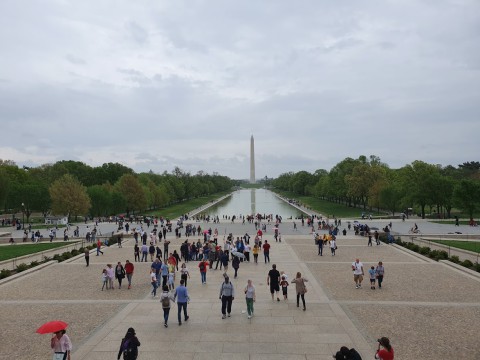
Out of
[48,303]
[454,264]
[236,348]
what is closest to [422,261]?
[454,264]

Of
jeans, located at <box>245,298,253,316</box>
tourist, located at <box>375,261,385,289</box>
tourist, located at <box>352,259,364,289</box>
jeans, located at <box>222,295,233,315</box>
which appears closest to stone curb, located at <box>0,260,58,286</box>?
jeans, located at <box>222,295,233,315</box>

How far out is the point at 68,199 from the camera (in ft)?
202

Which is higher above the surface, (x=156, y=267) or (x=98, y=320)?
(x=156, y=267)

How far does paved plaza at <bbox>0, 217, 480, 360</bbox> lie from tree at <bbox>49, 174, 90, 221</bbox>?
41444 millimetres

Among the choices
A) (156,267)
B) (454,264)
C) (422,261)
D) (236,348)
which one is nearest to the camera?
(236,348)

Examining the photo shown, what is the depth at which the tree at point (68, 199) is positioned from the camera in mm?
61531

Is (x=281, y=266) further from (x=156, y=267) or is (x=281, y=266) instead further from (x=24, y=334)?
(x=24, y=334)

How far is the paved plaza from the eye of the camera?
11.0 metres

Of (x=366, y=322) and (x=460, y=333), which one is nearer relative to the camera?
(x=460, y=333)

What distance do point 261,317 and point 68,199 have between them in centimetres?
5477

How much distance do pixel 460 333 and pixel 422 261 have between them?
45.8ft

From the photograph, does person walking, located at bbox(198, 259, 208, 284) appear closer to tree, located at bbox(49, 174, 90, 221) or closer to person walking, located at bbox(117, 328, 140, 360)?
person walking, located at bbox(117, 328, 140, 360)

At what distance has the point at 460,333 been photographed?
12234 mm

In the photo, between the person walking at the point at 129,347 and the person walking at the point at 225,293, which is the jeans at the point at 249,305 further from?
the person walking at the point at 129,347
